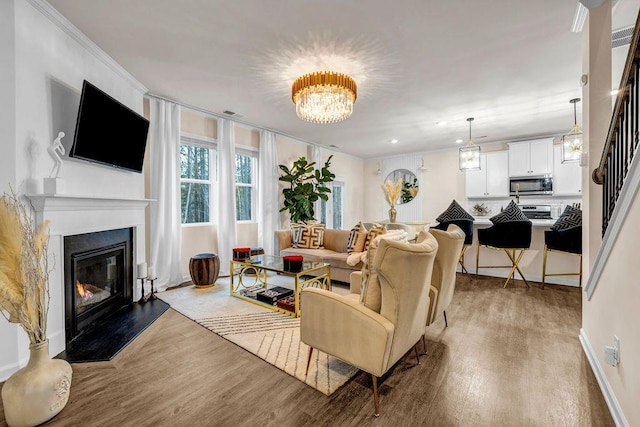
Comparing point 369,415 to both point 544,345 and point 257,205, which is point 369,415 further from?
point 257,205

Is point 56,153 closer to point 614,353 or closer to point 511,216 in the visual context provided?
point 614,353

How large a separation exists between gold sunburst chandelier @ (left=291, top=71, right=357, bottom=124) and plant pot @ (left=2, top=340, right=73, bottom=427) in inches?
109

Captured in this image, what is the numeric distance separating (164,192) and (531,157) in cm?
701

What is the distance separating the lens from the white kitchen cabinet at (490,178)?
6.26 meters

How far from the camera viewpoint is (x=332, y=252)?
473 centimetres

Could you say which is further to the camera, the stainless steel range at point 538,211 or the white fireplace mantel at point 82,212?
the stainless steel range at point 538,211

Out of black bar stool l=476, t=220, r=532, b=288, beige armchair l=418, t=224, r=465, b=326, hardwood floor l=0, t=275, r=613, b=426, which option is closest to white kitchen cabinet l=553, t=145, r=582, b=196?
black bar stool l=476, t=220, r=532, b=288

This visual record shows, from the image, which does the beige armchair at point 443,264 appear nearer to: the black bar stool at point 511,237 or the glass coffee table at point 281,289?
the glass coffee table at point 281,289

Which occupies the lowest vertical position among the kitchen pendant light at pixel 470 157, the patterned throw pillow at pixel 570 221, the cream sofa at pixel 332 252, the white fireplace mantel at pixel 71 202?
the cream sofa at pixel 332 252

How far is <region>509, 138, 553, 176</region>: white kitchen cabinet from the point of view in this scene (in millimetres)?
5773

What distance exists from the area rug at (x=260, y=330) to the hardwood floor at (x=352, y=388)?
8 centimetres

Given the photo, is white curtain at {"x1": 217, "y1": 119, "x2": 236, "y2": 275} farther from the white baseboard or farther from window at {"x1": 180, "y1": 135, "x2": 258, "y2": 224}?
the white baseboard

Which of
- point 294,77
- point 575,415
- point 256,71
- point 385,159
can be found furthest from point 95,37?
point 385,159

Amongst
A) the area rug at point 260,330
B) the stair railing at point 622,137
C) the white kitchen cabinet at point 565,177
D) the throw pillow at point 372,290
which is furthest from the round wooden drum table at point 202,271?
the white kitchen cabinet at point 565,177
